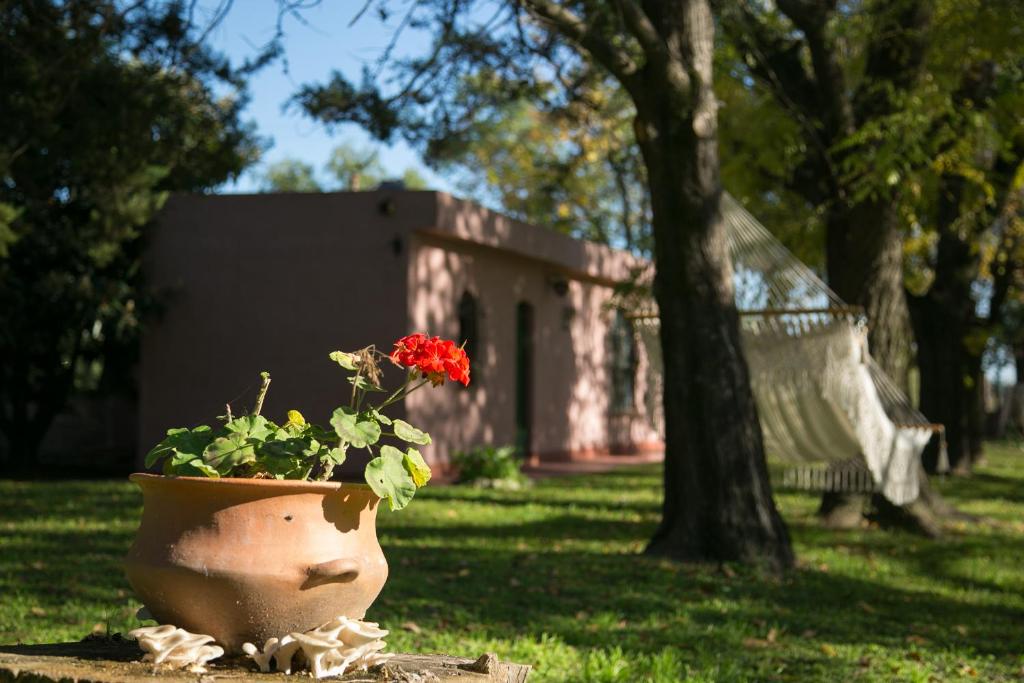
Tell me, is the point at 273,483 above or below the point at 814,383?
below

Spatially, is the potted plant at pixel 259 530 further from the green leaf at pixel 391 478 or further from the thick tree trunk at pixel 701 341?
the thick tree trunk at pixel 701 341

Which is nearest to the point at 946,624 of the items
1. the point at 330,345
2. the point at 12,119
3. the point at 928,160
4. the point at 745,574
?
the point at 745,574

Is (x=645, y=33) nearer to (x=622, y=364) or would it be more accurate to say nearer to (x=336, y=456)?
(x=336, y=456)

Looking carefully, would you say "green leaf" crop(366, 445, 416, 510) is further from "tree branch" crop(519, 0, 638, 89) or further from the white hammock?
the white hammock

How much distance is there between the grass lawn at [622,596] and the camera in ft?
15.3

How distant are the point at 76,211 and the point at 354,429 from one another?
400 inches

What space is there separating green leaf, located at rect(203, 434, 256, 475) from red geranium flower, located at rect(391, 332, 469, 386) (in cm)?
34

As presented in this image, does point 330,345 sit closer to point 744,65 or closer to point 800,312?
point 744,65

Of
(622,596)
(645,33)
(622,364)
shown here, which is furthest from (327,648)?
(622,364)

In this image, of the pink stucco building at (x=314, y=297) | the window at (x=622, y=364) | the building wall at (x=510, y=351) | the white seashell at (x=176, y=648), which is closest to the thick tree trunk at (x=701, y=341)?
the building wall at (x=510, y=351)

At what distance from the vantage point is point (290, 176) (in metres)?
47.0

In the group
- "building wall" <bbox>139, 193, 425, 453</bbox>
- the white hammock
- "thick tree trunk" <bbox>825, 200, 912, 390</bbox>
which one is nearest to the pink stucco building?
"building wall" <bbox>139, 193, 425, 453</bbox>

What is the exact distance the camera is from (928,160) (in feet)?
28.7

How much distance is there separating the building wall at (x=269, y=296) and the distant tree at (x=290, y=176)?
33.5m
